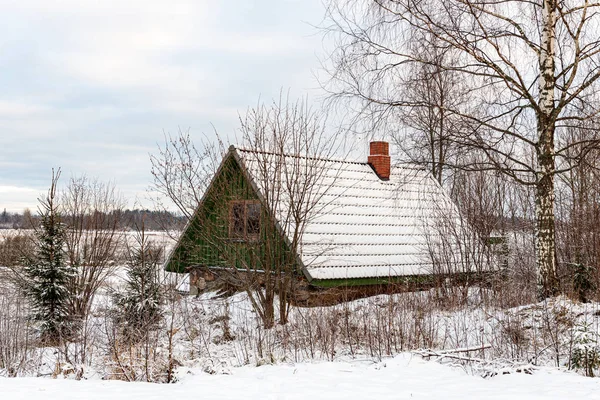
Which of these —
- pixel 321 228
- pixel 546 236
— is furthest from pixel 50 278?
pixel 546 236

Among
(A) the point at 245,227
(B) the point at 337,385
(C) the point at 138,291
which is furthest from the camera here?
(C) the point at 138,291

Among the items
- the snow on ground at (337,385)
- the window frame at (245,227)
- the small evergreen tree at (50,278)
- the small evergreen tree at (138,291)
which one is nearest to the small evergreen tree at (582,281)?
the snow on ground at (337,385)

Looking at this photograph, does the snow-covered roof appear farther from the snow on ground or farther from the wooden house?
the snow on ground

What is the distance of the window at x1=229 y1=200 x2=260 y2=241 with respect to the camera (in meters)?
11.1

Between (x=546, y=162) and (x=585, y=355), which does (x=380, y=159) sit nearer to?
(x=546, y=162)

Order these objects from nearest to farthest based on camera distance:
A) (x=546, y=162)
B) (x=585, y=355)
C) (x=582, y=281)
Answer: (x=585, y=355)
(x=546, y=162)
(x=582, y=281)

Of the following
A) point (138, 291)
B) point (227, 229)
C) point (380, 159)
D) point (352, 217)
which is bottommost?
point (138, 291)

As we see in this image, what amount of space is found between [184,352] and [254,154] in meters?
3.93

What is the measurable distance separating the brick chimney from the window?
6426 mm

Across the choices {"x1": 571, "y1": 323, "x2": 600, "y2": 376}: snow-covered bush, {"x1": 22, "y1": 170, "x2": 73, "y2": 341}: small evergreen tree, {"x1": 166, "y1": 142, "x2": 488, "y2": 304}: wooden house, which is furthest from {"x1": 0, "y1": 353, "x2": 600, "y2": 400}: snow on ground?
{"x1": 22, "y1": 170, "x2": 73, "y2": 341}: small evergreen tree

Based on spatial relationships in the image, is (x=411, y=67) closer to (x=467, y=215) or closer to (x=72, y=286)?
(x=467, y=215)

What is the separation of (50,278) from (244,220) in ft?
20.2

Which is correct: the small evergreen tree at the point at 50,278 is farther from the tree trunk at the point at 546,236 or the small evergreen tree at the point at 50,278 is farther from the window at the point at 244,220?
the tree trunk at the point at 546,236

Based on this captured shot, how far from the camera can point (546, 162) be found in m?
9.80
